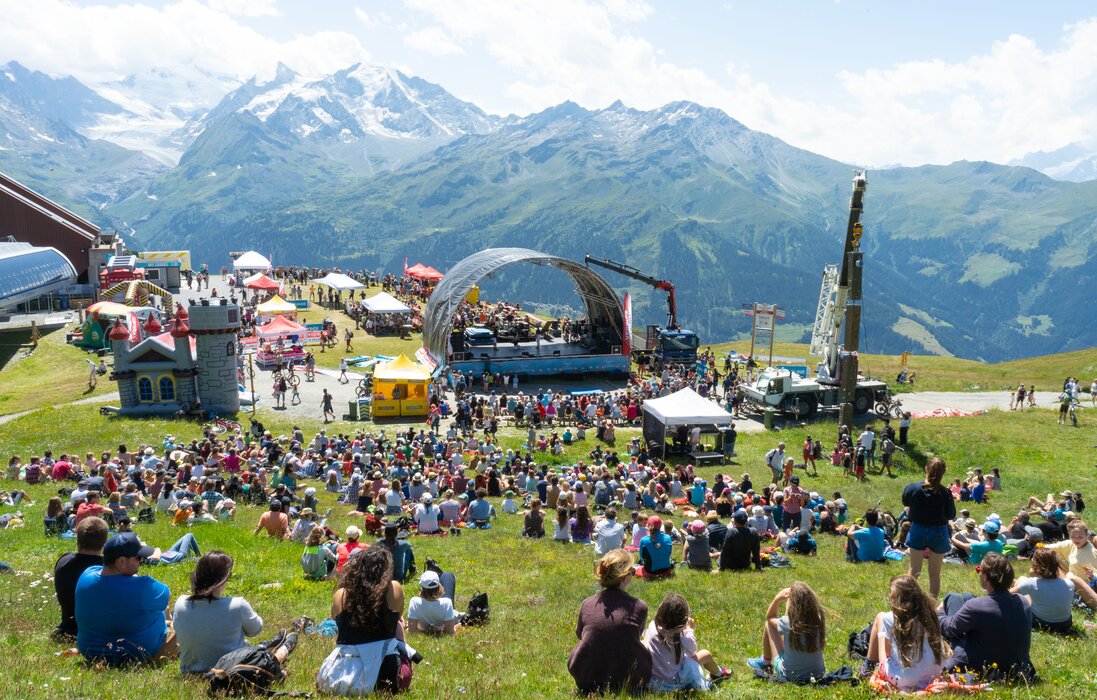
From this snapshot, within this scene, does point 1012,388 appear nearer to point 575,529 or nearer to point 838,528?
point 838,528

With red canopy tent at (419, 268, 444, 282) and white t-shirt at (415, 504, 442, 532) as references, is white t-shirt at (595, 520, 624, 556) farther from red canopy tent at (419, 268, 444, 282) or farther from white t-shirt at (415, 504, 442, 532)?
red canopy tent at (419, 268, 444, 282)

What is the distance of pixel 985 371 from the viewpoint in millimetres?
51688

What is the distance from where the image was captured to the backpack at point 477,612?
960 centimetres

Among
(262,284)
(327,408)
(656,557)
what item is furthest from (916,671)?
(262,284)

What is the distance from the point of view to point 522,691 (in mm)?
6812

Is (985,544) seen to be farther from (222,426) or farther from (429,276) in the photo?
(429,276)

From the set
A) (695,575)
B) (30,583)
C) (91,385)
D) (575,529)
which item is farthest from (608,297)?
(30,583)

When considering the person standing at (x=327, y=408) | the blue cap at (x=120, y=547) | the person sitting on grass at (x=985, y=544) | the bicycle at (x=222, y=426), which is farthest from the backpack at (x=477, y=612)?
the person standing at (x=327, y=408)

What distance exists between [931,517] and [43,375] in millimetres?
48015

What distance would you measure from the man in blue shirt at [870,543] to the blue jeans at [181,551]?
11.1 meters

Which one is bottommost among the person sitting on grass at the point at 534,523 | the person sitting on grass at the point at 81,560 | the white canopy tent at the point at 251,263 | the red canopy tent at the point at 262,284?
the person sitting on grass at the point at 534,523

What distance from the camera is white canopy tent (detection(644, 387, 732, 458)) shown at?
26406mm

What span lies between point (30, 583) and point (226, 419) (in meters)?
21.6

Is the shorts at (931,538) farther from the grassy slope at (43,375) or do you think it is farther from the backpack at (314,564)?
the grassy slope at (43,375)
